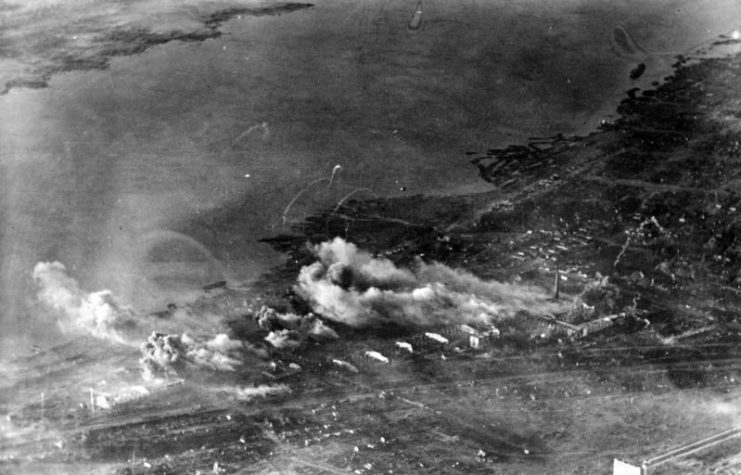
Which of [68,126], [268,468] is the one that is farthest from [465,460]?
[68,126]

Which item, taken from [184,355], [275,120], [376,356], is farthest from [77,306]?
[275,120]

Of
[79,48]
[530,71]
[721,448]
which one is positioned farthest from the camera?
[530,71]

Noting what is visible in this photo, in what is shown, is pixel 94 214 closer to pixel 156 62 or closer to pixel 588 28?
pixel 156 62

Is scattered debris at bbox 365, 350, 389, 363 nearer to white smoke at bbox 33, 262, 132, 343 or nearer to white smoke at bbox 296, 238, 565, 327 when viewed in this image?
white smoke at bbox 296, 238, 565, 327

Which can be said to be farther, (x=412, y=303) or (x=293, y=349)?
(x=412, y=303)

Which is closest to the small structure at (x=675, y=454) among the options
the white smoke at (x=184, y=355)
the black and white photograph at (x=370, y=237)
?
the black and white photograph at (x=370, y=237)

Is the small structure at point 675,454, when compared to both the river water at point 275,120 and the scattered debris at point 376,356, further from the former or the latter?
the river water at point 275,120

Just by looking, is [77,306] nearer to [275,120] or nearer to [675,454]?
[275,120]
